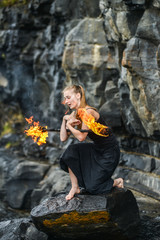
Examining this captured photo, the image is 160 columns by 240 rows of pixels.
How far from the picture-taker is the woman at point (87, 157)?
4758mm

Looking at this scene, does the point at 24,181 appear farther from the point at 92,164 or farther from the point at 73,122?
the point at 73,122

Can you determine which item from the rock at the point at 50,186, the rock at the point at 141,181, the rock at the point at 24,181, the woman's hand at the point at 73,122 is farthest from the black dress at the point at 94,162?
the rock at the point at 24,181

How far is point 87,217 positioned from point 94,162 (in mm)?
820

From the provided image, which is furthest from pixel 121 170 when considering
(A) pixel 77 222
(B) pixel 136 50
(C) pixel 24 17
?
(C) pixel 24 17

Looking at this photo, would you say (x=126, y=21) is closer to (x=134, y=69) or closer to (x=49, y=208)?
(x=134, y=69)

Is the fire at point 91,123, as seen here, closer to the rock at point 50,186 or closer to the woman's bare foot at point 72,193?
the woman's bare foot at point 72,193

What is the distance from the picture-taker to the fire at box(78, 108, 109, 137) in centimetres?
460

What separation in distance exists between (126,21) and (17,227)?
4493 mm

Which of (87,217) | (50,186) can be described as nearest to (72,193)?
(87,217)

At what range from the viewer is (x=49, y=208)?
4691mm

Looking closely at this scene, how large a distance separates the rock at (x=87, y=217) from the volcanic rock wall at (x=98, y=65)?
7.01 feet

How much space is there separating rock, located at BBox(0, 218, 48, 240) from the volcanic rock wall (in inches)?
108

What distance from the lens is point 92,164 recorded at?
492 cm

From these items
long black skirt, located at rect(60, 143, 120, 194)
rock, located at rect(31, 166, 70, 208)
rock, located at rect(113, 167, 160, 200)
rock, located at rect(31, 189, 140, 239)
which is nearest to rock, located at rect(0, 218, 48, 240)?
rock, located at rect(31, 189, 140, 239)
